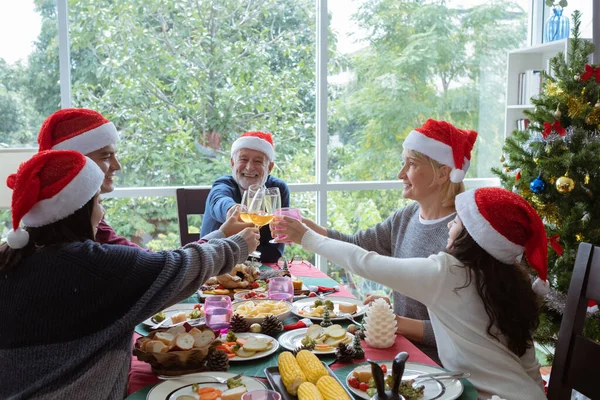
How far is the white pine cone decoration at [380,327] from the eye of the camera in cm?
162

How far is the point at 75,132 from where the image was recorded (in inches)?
90.0

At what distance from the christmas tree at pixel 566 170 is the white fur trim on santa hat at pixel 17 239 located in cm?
253

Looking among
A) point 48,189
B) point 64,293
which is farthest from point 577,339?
point 48,189

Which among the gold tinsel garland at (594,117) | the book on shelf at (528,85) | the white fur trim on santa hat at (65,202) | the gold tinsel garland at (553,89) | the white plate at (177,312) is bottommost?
the white plate at (177,312)

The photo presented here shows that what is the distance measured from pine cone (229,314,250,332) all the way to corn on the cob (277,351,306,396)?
0.35 metres

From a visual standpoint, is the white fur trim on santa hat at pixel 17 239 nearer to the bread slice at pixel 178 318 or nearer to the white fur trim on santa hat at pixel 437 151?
the bread slice at pixel 178 318

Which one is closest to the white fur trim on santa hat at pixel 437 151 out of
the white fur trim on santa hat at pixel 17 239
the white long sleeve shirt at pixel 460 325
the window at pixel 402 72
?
the white long sleeve shirt at pixel 460 325

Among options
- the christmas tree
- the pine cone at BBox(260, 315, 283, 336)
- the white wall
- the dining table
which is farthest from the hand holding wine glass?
the white wall

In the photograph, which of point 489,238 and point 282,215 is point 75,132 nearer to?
point 282,215

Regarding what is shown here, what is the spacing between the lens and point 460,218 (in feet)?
5.91

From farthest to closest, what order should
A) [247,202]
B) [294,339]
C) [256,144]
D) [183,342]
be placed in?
1. [256,144]
2. [247,202]
3. [294,339]
4. [183,342]

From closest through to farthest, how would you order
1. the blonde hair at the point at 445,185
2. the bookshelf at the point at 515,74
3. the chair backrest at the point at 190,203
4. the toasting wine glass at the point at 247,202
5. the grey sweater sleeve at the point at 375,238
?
the toasting wine glass at the point at 247,202
the blonde hair at the point at 445,185
the grey sweater sleeve at the point at 375,238
the chair backrest at the point at 190,203
the bookshelf at the point at 515,74

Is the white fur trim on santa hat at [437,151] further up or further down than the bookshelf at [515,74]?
further down

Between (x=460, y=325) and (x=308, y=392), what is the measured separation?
609mm
